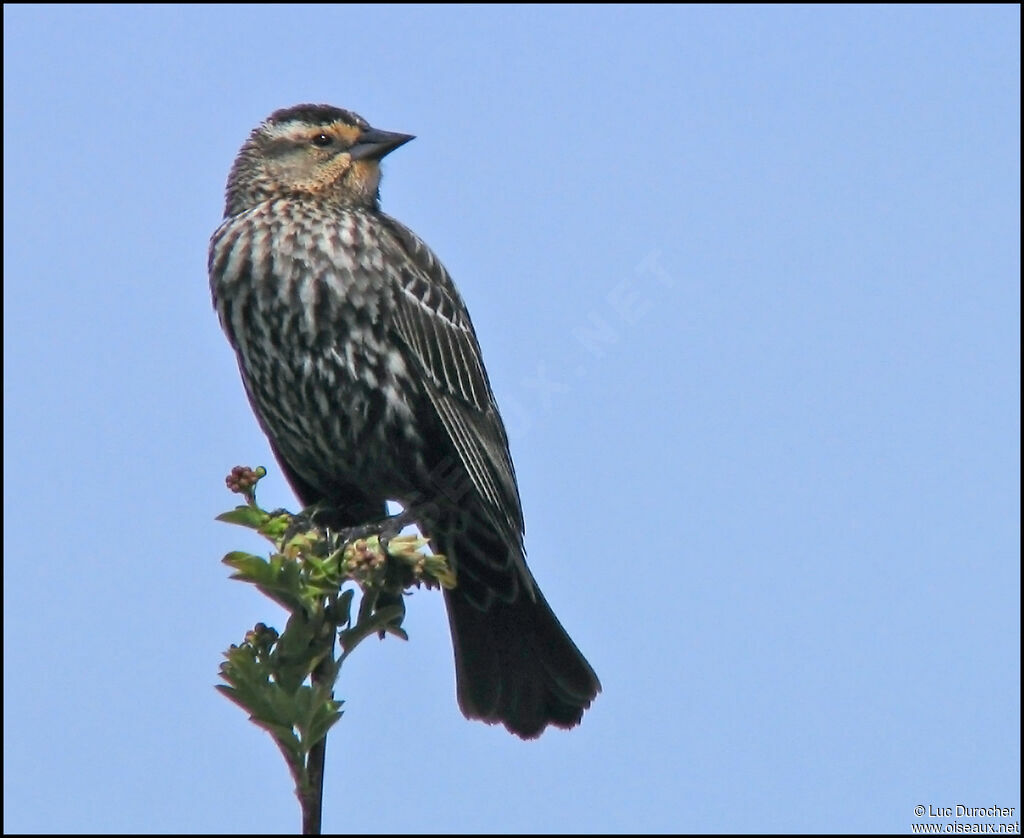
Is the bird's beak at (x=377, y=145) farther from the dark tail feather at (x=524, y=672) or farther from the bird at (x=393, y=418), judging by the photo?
the dark tail feather at (x=524, y=672)

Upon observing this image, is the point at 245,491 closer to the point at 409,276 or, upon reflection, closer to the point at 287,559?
the point at 287,559

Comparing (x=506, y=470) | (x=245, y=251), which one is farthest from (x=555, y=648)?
(x=245, y=251)

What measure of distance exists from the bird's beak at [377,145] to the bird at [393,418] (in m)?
0.36

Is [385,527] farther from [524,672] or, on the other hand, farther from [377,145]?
[377,145]

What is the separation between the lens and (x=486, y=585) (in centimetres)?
534

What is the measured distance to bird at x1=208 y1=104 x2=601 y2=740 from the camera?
17.0ft

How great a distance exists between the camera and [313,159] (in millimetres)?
5887

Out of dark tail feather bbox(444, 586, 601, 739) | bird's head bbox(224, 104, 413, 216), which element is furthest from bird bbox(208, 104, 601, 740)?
bird's head bbox(224, 104, 413, 216)

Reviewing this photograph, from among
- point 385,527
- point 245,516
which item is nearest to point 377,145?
point 385,527

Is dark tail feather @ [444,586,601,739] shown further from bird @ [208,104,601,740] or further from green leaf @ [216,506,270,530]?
green leaf @ [216,506,270,530]

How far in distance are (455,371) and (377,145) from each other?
1.03 m

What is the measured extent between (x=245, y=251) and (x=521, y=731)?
6.52 feet

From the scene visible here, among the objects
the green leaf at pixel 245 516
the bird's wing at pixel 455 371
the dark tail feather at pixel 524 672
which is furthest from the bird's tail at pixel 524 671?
the green leaf at pixel 245 516

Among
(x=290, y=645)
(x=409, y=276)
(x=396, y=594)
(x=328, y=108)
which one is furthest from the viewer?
(x=328, y=108)
